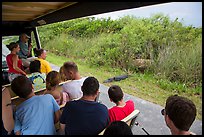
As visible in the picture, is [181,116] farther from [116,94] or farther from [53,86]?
[53,86]

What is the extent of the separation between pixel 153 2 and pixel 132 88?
3985 mm

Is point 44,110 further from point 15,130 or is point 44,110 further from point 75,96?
point 75,96

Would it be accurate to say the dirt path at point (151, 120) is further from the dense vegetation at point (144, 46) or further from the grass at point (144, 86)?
the dense vegetation at point (144, 46)

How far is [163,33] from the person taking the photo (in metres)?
6.14

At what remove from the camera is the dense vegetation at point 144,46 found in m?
5.16

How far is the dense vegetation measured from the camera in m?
5.16

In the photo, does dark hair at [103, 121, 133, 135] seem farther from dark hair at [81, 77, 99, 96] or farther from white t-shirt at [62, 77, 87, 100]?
white t-shirt at [62, 77, 87, 100]

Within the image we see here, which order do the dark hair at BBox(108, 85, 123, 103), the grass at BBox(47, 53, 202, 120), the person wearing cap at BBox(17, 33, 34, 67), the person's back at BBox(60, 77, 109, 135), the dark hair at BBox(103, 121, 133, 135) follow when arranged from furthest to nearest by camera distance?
the person wearing cap at BBox(17, 33, 34, 67), the grass at BBox(47, 53, 202, 120), the dark hair at BBox(108, 85, 123, 103), the person's back at BBox(60, 77, 109, 135), the dark hair at BBox(103, 121, 133, 135)

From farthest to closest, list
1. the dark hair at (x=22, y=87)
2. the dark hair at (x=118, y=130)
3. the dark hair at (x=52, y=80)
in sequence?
the dark hair at (x=52, y=80) → the dark hair at (x=22, y=87) → the dark hair at (x=118, y=130)

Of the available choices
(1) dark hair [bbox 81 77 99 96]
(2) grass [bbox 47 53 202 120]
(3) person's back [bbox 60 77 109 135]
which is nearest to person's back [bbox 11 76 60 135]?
(3) person's back [bbox 60 77 109 135]

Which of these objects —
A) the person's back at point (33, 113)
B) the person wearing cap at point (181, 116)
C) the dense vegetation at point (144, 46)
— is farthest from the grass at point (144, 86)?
the person's back at point (33, 113)

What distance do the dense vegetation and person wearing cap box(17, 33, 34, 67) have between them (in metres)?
3.15

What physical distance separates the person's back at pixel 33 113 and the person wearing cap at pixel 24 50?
3341 millimetres

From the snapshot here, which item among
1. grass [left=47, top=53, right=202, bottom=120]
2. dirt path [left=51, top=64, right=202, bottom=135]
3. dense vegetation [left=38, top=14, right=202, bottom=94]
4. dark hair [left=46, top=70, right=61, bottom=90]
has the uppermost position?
dark hair [left=46, top=70, right=61, bottom=90]
